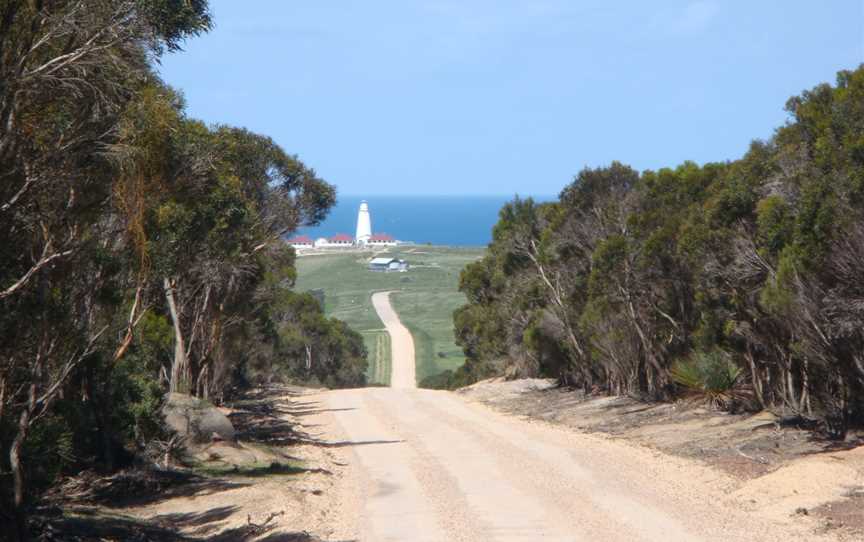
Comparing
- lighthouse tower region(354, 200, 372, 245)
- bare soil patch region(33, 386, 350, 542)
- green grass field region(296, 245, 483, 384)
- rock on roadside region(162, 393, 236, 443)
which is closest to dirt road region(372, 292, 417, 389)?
green grass field region(296, 245, 483, 384)

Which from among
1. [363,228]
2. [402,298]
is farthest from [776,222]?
[363,228]

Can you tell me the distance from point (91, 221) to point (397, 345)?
214ft

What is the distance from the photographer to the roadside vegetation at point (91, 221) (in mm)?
9695

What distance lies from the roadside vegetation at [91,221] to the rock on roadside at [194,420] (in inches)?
53.3

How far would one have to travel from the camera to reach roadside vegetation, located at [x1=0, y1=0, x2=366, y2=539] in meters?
9.70

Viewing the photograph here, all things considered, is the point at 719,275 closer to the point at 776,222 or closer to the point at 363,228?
the point at 776,222

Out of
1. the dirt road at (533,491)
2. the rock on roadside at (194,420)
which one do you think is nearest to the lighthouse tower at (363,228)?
the dirt road at (533,491)

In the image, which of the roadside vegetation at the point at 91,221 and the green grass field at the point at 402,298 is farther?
the green grass field at the point at 402,298

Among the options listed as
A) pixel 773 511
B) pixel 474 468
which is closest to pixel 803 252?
pixel 773 511

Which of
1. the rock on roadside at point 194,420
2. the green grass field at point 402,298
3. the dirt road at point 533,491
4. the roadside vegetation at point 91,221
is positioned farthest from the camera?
the green grass field at point 402,298

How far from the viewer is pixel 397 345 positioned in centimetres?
7675

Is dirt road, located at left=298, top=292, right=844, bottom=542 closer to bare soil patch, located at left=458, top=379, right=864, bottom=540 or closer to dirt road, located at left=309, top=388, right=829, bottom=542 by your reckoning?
dirt road, located at left=309, top=388, right=829, bottom=542

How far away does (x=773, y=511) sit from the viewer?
13.2 meters

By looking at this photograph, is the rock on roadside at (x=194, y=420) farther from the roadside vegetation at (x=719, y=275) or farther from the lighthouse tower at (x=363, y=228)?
the lighthouse tower at (x=363, y=228)
